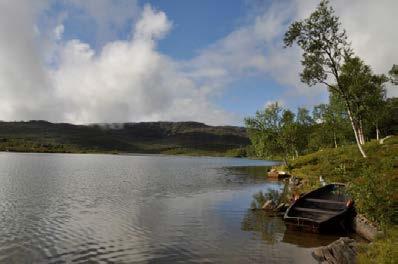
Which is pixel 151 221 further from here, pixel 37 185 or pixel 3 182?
pixel 3 182

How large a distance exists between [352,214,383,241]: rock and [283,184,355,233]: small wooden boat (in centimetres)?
87

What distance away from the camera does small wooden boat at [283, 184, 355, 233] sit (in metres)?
28.5

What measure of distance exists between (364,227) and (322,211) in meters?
4.27

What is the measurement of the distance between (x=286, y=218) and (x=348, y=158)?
37592 millimetres

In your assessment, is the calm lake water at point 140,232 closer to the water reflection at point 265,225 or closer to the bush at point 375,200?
the water reflection at point 265,225

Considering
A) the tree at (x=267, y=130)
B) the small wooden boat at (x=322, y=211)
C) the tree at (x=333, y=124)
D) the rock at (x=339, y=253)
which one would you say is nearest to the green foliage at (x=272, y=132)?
the tree at (x=267, y=130)

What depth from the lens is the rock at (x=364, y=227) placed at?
82.0 ft

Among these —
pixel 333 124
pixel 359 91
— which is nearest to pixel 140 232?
pixel 359 91

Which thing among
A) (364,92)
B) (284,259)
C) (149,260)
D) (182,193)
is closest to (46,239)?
(149,260)

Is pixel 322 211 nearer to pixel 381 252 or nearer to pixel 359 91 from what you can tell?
pixel 381 252

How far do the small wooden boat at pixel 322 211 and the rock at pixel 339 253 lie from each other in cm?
679

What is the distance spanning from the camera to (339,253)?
19562 millimetres

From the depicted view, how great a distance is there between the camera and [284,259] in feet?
71.9

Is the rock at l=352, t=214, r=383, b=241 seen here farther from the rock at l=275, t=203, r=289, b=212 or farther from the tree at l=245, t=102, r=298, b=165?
the tree at l=245, t=102, r=298, b=165
